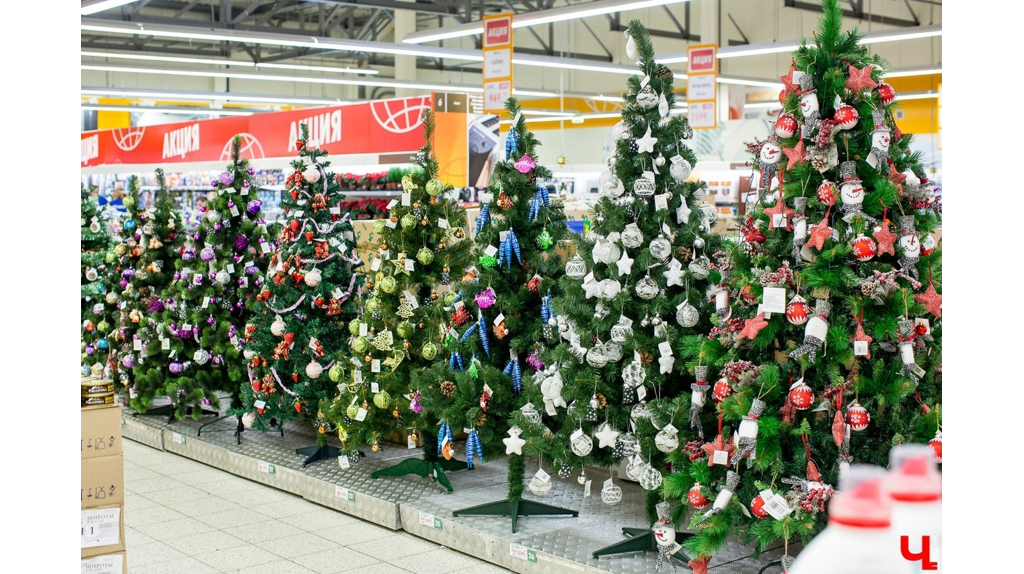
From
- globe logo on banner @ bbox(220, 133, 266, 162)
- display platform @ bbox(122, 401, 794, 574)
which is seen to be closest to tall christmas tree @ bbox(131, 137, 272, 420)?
display platform @ bbox(122, 401, 794, 574)

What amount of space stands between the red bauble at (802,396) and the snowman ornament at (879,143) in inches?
34.0

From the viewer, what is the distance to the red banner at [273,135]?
9.62 meters

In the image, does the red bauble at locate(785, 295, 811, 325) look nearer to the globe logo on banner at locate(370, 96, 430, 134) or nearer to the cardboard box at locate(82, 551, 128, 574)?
the cardboard box at locate(82, 551, 128, 574)

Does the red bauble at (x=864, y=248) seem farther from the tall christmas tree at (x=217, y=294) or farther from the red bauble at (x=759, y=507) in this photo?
the tall christmas tree at (x=217, y=294)

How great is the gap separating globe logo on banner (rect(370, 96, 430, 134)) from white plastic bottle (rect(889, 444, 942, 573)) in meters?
8.31

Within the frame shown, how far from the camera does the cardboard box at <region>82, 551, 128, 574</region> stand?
323 centimetres

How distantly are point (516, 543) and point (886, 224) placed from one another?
228cm

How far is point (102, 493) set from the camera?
3.30 metres

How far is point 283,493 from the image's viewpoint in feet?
20.4

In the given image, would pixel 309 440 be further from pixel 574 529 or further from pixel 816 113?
pixel 816 113

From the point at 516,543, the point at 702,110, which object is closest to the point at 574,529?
the point at 516,543

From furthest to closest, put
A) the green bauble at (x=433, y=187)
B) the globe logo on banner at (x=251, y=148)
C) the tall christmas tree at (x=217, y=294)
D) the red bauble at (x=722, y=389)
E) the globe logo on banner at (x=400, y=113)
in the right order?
the globe logo on banner at (x=251, y=148) < the globe logo on banner at (x=400, y=113) < the tall christmas tree at (x=217, y=294) < the green bauble at (x=433, y=187) < the red bauble at (x=722, y=389)

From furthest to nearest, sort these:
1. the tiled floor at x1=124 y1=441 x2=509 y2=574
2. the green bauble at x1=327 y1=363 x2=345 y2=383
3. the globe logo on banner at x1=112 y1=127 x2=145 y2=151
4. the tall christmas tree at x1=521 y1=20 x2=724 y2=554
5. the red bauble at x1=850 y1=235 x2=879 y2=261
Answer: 1. the globe logo on banner at x1=112 y1=127 x2=145 y2=151
2. the green bauble at x1=327 y1=363 x2=345 y2=383
3. the tiled floor at x1=124 y1=441 x2=509 y2=574
4. the tall christmas tree at x1=521 y1=20 x2=724 y2=554
5. the red bauble at x1=850 y1=235 x2=879 y2=261

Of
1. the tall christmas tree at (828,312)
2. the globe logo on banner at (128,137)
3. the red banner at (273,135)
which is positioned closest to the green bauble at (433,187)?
the tall christmas tree at (828,312)
